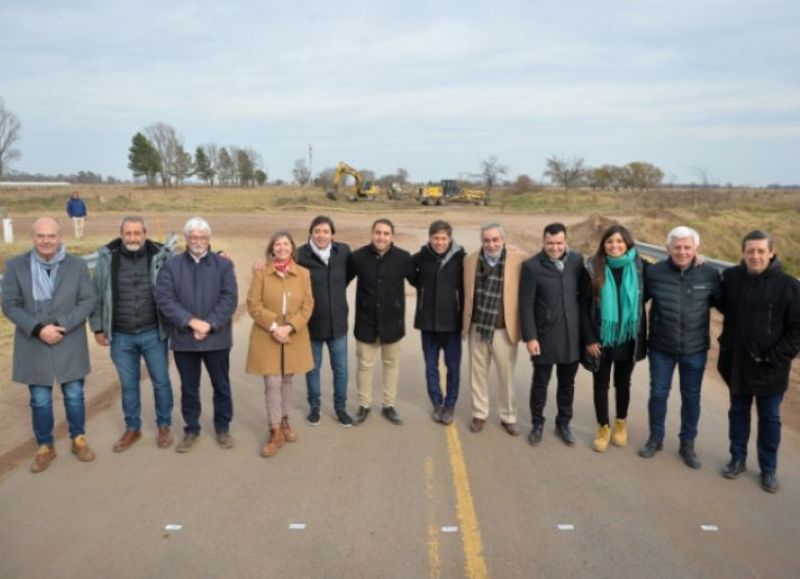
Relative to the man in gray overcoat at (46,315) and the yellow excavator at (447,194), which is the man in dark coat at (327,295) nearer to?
the man in gray overcoat at (46,315)

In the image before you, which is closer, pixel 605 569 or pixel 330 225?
pixel 605 569

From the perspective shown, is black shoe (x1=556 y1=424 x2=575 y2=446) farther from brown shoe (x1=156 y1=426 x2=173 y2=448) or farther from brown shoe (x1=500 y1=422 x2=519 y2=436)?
brown shoe (x1=156 y1=426 x2=173 y2=448)

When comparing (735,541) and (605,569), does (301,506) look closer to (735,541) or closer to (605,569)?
(605,569)

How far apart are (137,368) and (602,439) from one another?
392 cm

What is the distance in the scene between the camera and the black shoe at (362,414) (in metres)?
5.63

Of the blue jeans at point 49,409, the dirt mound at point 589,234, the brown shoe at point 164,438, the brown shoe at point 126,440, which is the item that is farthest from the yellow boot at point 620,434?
the dirt mound at point 589,234

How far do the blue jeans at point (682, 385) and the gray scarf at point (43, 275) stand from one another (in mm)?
4710

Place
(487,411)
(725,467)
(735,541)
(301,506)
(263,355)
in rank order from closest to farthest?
(735,541)
(301,506)
(725,467)
(263,355)
(487,411)

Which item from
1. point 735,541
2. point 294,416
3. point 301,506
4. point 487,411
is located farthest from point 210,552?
point 735,541

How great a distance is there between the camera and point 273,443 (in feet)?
16.5

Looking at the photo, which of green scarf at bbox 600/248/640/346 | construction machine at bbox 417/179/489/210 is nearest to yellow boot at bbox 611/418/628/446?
green scarf at bbox 600/248/640/346

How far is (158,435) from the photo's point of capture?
5207 mm

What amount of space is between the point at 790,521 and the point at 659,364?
1366 millimetres

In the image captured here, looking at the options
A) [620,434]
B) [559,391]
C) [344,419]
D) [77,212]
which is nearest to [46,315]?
[344,419]
